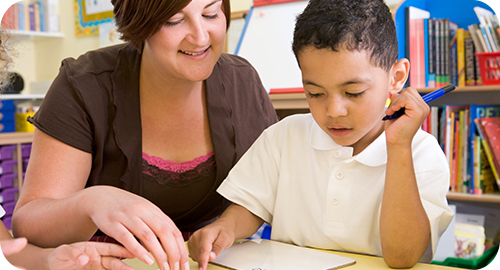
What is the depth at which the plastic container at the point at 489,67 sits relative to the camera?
1764 mm

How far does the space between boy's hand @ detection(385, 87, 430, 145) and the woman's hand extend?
37 centimetres

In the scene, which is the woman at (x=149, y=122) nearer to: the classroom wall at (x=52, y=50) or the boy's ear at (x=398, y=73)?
the boy's ear at (x=398, y=73)

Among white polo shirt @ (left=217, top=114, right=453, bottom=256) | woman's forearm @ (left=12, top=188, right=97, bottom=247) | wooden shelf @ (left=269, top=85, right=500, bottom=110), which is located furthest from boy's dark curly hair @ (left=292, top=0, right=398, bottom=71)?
wooden shelf @ (left=269, top=85, right=500, bottom=110)

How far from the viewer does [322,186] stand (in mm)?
882

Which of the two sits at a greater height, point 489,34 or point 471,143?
Result: point 489,34

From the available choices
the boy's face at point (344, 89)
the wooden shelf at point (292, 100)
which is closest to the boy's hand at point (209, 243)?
the boy's face at point (344, 89)

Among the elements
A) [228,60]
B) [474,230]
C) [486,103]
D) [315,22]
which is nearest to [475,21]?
[486,103]

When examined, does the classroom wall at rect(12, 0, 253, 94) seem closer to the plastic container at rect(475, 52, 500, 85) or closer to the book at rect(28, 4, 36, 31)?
the book at rect(28, 4, 36, 31)

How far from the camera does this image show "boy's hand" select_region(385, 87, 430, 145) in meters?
0.72

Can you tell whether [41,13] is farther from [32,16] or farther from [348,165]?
[348,165]

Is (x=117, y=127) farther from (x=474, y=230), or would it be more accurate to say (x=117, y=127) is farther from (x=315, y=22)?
(x=474, y=230)

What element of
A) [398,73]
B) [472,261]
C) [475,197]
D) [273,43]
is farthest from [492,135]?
[398,73]

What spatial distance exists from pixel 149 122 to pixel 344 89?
0.52 m

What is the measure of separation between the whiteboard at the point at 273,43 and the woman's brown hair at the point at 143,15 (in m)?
1.02
